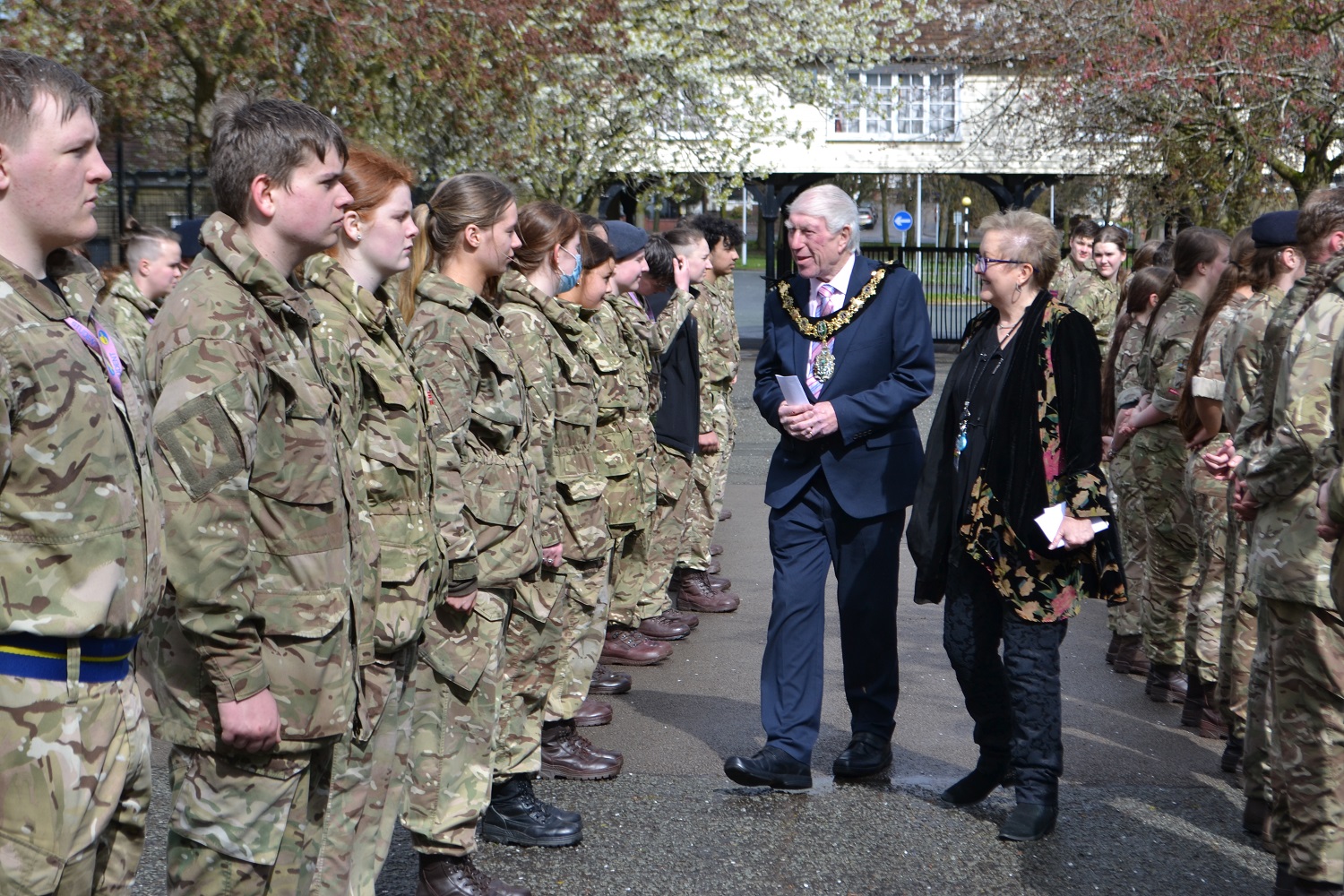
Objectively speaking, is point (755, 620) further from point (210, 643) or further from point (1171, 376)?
point (210, 643)

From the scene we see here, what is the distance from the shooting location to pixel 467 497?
4.11m

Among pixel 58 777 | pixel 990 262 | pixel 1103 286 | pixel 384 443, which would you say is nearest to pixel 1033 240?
pixel 990 262

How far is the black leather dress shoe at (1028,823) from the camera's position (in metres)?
4.82

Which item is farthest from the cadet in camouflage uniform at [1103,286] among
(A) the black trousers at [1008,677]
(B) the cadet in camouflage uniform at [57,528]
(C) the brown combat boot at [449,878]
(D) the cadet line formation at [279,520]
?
(B) the cadet in camouflage uniform at [57,528]

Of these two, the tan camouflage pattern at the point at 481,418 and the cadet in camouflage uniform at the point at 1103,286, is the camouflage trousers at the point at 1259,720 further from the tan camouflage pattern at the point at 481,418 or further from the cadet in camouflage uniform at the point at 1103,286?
the cadet in camouflage uniform at the point at 1103,286

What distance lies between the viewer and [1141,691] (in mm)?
6828

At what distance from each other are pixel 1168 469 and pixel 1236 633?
1.48 metres

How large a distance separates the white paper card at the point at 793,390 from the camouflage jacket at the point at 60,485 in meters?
3.18

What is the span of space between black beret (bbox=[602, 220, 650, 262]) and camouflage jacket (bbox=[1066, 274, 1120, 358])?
5.96 m

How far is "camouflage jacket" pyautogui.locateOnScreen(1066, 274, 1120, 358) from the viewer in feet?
39.0

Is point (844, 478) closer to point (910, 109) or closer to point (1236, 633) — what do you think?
point (1236, 633)

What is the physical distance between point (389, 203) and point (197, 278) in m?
0.83

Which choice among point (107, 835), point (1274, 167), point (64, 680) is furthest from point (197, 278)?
point (1274, 167)

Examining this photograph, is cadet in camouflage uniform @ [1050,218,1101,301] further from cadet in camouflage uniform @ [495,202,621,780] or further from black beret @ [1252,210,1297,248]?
cadet in camouflage uniform @ [495,202,621,780]
